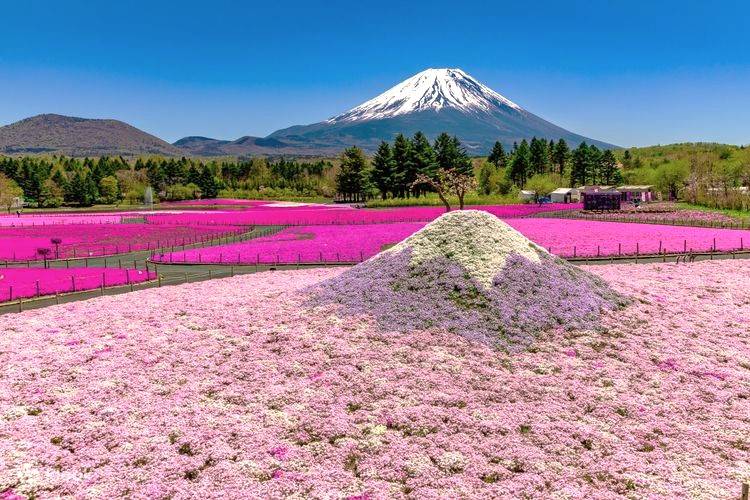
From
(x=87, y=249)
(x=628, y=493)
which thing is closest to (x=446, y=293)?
(x=628, y=493)

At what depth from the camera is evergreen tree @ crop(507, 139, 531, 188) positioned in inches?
6275

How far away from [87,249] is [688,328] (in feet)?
194

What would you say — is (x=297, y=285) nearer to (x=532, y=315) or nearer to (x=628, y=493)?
(x=532, y=315)

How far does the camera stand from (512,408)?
1641cm

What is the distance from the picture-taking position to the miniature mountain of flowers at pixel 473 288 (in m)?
22.0

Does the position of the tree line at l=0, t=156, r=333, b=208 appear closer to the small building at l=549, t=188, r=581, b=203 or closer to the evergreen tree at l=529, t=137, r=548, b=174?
the evergreen tree at l=529, t=137, r=548, b=174

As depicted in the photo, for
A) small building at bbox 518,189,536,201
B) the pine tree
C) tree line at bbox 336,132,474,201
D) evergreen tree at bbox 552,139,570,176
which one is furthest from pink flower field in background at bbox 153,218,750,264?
evergreen tree at bbox 552,139,570,176

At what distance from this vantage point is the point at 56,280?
123 feet

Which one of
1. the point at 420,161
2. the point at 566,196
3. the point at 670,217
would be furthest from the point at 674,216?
the point at 420,161

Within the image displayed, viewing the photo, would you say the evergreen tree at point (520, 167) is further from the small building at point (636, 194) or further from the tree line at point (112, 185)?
the tree line at point (112, 185)

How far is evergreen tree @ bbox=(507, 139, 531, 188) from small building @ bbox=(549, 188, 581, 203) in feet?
71.5

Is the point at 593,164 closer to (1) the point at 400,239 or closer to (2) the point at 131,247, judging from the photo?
(1) the point at 400,239

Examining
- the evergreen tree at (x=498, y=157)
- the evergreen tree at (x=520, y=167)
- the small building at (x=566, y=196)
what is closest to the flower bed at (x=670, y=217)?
the small building at (x=566, y=196)

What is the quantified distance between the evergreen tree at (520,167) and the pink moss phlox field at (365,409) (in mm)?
139471
